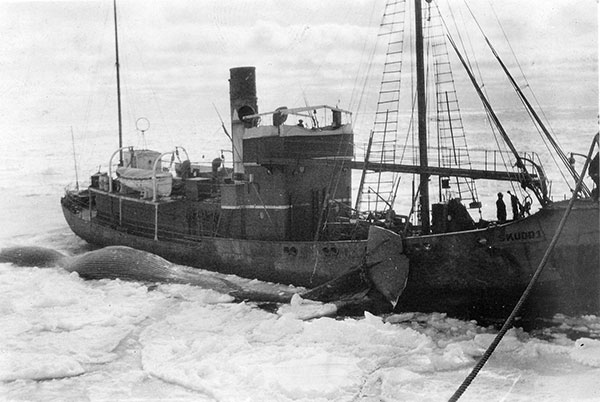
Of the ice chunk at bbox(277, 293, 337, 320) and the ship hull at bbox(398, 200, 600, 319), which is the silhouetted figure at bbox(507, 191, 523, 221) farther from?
the ice chunk at bbox(277, 293, 337, 320)

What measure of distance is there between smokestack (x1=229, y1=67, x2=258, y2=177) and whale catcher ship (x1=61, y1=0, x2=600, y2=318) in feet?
0.14

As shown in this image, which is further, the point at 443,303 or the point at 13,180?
the point at 13,180

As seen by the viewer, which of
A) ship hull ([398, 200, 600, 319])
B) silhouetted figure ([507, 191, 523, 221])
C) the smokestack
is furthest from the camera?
the smokestack

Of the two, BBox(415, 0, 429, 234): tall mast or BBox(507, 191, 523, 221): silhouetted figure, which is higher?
BBox(415, 0, 429, 234): tall mast

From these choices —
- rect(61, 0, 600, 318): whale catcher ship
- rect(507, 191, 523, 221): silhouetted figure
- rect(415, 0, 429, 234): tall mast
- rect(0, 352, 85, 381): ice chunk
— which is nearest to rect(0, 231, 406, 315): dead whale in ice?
rect(61, 0, 600, 318): whale catcher ship

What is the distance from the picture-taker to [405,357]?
32.3 ft

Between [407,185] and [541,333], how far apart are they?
26.9 m

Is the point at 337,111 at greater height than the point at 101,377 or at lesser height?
greater

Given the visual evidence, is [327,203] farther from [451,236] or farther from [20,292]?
[20,292]

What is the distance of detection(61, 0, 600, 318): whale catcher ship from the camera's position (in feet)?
37.3

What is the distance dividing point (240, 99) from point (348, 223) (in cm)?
545

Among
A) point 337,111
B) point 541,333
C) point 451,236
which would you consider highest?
point 337,111

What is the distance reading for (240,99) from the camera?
58.4 feet

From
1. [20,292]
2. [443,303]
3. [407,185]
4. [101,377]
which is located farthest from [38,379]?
[407,185]
